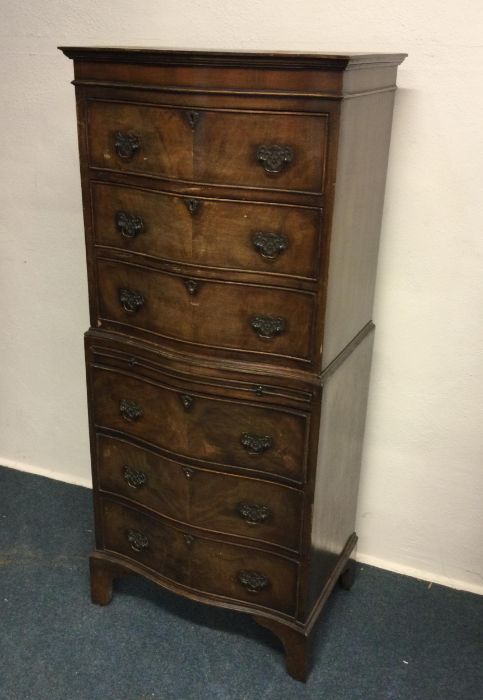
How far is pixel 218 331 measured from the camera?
5.82ft

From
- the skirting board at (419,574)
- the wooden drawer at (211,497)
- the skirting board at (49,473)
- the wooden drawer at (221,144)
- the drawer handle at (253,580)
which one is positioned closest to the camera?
the wooden drawer at (221,144)

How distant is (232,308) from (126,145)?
443mm

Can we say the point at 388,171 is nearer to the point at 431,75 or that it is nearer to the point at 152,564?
the point at 431,75

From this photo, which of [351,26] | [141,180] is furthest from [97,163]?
[351,26]

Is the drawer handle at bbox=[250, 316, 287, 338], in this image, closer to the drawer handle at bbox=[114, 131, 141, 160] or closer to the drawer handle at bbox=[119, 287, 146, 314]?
the drawer handle at bbox=[119, 287, 146, 314]

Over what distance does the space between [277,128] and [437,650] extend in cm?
151

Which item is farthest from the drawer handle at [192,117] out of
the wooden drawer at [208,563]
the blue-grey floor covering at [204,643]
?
the blue-grey floor covering at [204,643]

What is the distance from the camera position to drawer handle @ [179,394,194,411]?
1846 mm

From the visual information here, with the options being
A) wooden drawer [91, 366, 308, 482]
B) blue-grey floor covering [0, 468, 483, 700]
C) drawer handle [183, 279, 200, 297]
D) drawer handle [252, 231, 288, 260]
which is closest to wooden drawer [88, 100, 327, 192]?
drawer handle [252, 231, 288, 260]

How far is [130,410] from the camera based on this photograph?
1988 mm

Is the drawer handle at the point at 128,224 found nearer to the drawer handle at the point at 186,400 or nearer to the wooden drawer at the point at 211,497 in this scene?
the drawer handle at the point at 186,400

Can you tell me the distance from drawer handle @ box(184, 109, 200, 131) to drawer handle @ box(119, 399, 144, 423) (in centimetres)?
74

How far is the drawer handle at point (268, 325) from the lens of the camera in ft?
5.64

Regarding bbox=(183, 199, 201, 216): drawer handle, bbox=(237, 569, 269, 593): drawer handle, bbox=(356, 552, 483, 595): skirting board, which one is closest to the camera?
bbox=(183, 199, 201, 216): drawer handle
